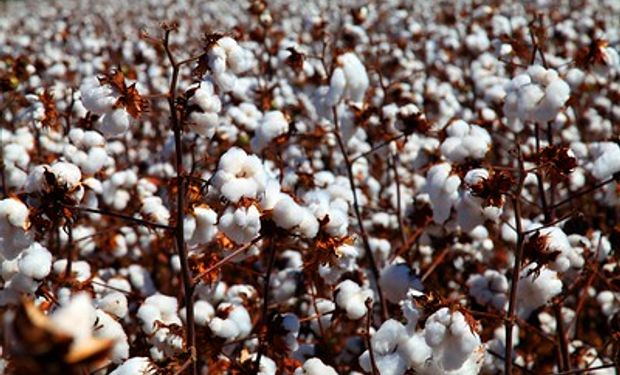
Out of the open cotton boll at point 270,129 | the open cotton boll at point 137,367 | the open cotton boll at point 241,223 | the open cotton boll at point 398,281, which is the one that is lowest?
the open cotton boll at point 137,367

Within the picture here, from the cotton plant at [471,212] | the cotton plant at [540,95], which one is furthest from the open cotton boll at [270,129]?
the cotton plant at [540,95]

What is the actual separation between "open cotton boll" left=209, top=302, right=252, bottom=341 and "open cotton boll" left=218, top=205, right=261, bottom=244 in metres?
0.67

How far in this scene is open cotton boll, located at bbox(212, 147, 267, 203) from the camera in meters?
1.75

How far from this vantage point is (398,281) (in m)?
2.57

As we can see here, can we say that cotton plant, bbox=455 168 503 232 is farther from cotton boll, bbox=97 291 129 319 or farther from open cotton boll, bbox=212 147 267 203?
cotton boll, bbox=97 291 129 319

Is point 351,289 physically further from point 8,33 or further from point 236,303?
point 8,33

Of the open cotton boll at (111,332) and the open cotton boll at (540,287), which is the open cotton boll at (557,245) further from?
the open cotton boll at (111,332)

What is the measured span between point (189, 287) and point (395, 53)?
18.0 ft

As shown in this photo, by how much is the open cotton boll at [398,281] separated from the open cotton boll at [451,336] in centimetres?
91

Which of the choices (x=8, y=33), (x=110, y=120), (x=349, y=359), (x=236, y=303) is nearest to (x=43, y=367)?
(x=110, y=120)

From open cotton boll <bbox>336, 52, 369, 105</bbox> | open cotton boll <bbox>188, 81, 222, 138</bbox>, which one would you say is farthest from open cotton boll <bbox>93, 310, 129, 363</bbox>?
open cotton boll <bbox>336, 52, 369, 105</bbox>

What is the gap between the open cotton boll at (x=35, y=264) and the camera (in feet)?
6.48

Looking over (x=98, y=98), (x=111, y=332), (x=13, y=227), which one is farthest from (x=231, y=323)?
(x=98, y=98)

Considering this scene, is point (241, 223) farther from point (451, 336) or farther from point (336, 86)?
point (336, 86)
